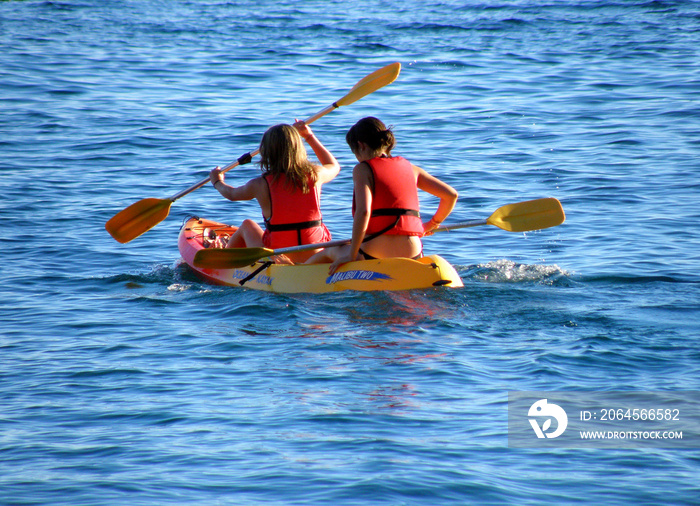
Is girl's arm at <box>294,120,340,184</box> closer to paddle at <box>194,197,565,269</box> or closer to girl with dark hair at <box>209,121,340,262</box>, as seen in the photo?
girl with dark hair at <box>209,121,340,262</box>

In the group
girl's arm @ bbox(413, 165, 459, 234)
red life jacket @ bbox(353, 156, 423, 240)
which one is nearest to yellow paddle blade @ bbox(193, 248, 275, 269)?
red life jacket @ bbox(353, 156, 423, 240)

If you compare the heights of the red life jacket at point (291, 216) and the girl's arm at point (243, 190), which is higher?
the girl's arm at point (243, 190)

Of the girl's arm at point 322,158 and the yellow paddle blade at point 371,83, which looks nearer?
the girl's arm at point 322,158

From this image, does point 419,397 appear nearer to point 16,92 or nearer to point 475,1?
point 16,92

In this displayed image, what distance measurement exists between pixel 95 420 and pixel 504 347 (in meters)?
2.40

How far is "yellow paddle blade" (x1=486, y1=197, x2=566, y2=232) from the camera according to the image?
258 inches

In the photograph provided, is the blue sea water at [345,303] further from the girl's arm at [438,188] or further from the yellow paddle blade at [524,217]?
the girl's arm at [438,188]

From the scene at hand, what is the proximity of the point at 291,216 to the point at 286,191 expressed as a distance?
213mm

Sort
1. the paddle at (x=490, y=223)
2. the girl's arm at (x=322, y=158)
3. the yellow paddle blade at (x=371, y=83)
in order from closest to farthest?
the paddle at (x=490, y=223) → the girl's arm at (x=322, y=158) → the yellow paddle blade at (x=371, y=83)

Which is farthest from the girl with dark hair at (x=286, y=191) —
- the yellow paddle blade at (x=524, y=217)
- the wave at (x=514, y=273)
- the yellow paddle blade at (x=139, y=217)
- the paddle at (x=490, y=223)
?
the yellow paddle blade at (x=524, y=217)

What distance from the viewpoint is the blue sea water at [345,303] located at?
3.72 meters

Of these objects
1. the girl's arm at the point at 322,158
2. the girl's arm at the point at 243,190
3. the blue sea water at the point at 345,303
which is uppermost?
the girl's arm at the point at 322,158

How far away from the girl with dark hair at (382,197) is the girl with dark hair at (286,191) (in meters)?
0.47

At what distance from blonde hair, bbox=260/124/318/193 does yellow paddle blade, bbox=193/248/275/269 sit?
0.59m
